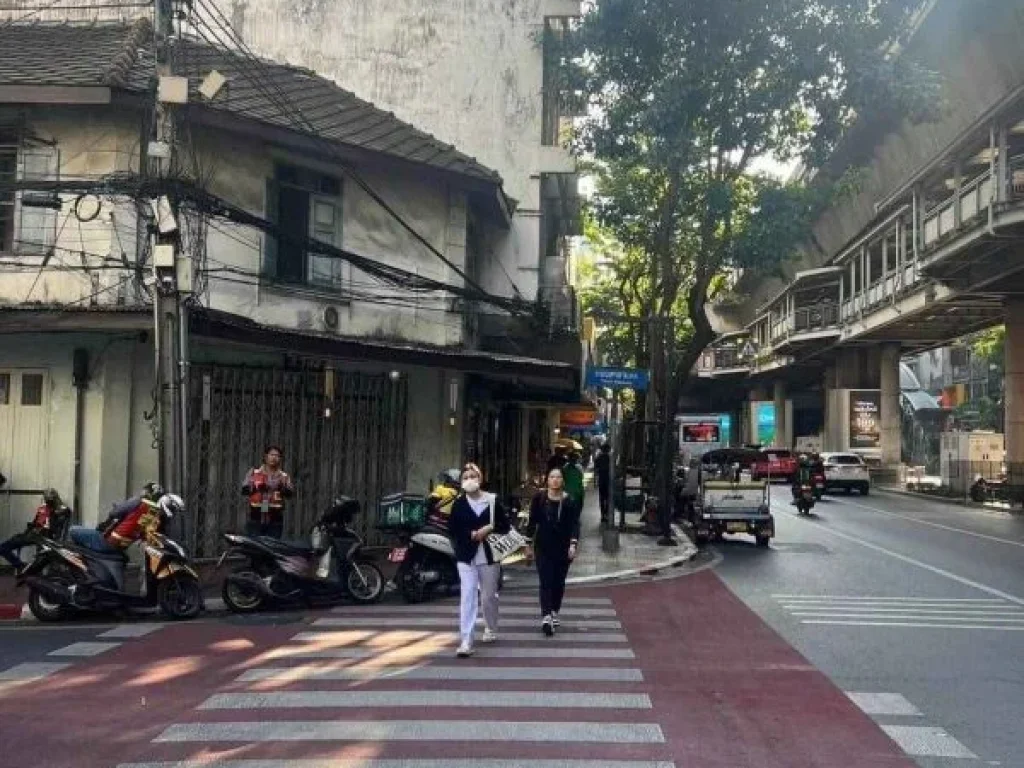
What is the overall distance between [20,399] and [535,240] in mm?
10471

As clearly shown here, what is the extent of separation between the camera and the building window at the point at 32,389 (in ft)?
45.9

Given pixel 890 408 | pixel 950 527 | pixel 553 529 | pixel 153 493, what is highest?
pixel 890 408

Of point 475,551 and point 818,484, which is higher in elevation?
point 475,551

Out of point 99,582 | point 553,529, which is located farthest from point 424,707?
point 99,582

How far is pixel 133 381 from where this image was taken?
13.9 metres

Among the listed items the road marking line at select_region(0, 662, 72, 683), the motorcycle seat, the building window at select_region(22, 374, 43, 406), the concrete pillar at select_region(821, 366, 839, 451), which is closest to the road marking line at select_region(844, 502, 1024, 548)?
the motorcycle seat

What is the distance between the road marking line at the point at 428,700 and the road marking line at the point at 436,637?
2.05 metres

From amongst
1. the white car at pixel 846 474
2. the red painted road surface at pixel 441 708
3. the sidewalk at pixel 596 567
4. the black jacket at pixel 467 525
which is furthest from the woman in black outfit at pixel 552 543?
the white car at pixel 846 474

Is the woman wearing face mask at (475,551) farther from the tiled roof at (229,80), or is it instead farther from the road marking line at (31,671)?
the tiled roof at (229,80)

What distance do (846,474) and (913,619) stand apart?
30095mm

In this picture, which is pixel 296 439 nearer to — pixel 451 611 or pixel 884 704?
pixel 451 611

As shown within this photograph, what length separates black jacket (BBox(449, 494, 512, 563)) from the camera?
9.20 m

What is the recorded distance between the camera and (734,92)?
17500 millimetres

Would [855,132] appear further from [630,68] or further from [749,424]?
[749,424]
